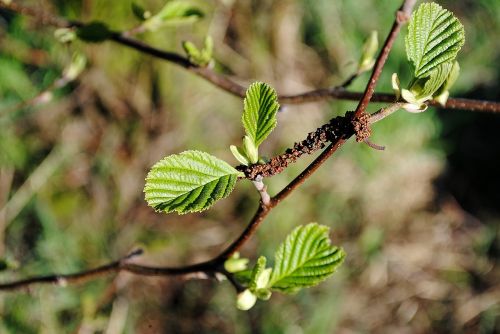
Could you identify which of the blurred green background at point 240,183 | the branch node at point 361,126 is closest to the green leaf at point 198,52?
the branch node at point 361,126

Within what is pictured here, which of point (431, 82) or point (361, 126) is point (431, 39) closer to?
point (431, 82)

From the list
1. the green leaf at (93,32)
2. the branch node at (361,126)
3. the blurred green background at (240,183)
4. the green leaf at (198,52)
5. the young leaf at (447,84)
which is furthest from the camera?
the blurred green background at (240,183)

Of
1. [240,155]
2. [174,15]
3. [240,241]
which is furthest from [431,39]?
[174,15]

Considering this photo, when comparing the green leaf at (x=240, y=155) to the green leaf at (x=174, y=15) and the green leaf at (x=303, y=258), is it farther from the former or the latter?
the green leaf at (x=174, y=15)

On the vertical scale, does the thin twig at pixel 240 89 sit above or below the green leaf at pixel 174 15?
below

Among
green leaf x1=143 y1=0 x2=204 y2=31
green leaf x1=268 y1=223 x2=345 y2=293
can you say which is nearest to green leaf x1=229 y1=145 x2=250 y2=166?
green leaf x1=268 y1=223 x2=345 y2=293

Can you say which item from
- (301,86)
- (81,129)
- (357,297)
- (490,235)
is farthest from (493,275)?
(81,129)

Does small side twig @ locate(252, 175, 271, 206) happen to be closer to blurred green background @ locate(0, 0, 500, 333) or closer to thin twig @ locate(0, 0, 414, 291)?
thin twig @ locate(0, 0, 414, 291)
